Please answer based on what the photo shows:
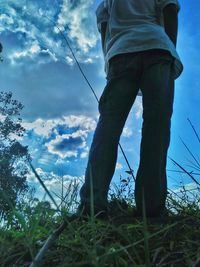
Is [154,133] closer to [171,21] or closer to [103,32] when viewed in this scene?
[171,21]

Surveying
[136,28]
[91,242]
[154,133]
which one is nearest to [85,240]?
[91,242]

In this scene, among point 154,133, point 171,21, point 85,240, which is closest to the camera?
point 85,240

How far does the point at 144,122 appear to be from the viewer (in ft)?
7.96

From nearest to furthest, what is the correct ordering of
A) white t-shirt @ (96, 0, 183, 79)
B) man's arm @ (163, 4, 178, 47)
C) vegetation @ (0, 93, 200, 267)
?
vegetation @ (0, 93, 200, 267)
white t-shirt @ (96, 0, 183, 79)
man's arm @ (163, 4, 178, 47)

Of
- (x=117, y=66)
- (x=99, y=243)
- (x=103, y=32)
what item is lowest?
(x=99, y=243)

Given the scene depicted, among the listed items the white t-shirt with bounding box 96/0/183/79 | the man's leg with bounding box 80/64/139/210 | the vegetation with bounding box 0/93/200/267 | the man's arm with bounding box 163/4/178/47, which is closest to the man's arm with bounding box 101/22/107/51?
the white t-shirt with bounding box 96/0/183/79

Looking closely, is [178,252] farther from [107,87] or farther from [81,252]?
[107,87]

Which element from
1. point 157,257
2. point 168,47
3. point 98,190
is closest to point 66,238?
point 157,257

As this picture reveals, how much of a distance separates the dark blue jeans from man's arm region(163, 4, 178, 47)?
0.34 m

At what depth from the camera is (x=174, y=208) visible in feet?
7.84

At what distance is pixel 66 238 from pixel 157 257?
33 centimetres

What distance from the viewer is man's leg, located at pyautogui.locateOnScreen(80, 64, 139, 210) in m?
2.30

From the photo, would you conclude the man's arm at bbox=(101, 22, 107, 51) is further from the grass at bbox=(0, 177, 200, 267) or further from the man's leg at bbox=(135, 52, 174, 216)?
the grass at bbox=(0, 177, 200, 267)

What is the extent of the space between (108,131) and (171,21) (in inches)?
36.2
